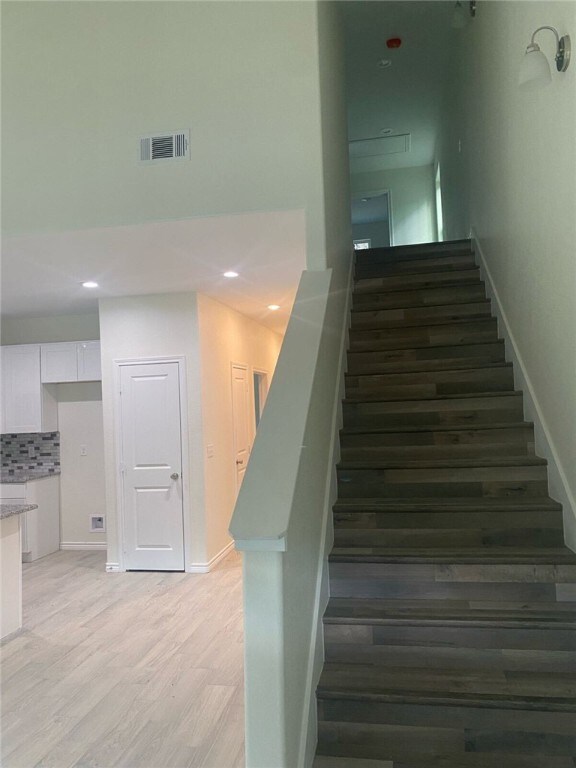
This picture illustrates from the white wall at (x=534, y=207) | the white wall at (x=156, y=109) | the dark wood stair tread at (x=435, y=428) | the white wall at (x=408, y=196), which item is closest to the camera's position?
the white wall at (x=534, y=207)

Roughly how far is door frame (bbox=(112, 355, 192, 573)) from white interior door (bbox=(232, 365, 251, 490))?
3.17 ft

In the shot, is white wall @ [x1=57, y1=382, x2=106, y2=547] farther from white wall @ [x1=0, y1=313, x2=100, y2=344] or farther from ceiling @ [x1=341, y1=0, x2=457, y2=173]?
ceiling @ [x1=341, y1=0, x2=457, y2=173]

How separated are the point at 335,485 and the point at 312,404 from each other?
2.28 ft

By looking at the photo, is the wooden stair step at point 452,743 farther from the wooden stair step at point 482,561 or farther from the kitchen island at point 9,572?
the kitchen island at point 9,572

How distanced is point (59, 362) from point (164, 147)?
3.48 meters

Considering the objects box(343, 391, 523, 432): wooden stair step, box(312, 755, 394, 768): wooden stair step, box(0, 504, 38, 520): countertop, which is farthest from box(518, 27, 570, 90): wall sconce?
box(0, 504, 38, 520): countertop

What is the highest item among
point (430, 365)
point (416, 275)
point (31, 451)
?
point (416, 275)

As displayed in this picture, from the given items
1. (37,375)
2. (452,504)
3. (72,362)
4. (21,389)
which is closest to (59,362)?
(72,362)

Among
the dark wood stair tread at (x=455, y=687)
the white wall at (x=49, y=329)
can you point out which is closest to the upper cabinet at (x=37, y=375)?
the white wall at (x=49, y=329)

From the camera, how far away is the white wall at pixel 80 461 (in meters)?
6.08

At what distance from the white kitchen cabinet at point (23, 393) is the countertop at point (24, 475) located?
49cm

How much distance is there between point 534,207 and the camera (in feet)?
8.14

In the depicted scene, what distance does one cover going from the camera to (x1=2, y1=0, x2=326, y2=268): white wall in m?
3.01

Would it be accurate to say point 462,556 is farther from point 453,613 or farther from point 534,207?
point 534,207
